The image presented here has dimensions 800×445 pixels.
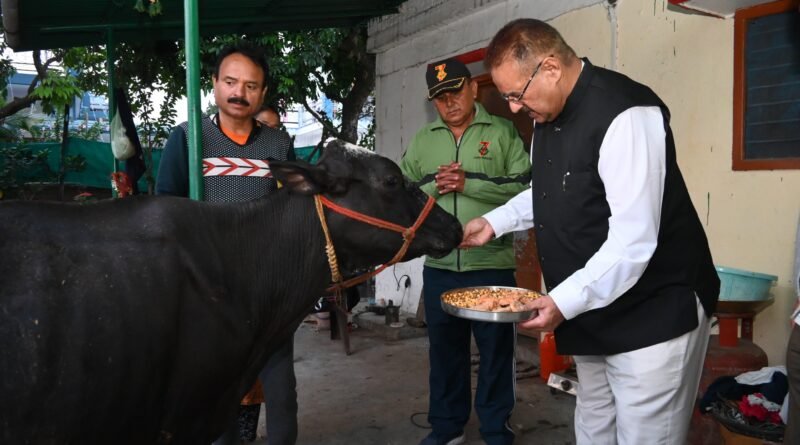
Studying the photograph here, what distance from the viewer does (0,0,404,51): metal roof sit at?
6.27m

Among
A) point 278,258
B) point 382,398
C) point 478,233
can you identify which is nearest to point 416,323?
point 382,398

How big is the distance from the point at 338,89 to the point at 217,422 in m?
10.2

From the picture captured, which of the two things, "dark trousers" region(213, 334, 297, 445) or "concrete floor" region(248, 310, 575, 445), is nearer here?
"dark trousers" region(213, 334, 297, 445)

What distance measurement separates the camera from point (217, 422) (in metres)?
2.36

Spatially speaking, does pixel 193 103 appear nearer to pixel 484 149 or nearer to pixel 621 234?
pixel 484 149

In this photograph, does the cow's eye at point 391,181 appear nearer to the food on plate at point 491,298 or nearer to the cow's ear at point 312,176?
the cow's ear at point 312,176

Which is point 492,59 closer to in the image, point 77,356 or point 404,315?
point 77,356

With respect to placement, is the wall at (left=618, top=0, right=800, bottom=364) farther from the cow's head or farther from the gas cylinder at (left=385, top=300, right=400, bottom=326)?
the gas cylinder at (left=385, top=300, right=400, bottom=326)

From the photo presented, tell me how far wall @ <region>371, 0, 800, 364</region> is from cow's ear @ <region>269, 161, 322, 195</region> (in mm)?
2946

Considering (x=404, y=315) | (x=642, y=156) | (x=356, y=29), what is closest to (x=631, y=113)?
(x=642, y=156)

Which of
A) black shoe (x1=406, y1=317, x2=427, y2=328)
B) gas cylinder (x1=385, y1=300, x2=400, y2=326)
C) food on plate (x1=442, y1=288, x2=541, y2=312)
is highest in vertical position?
food on plate (x1=442, y1=288, x2=541, y2=312)

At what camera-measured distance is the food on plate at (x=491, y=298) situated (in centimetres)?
245

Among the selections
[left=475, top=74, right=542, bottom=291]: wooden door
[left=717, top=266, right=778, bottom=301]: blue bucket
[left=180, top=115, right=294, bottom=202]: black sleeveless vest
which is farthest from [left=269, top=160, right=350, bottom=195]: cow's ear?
[left=475, top=74, right=542, bottom=291]: wooden door

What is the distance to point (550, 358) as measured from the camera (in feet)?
16.5
